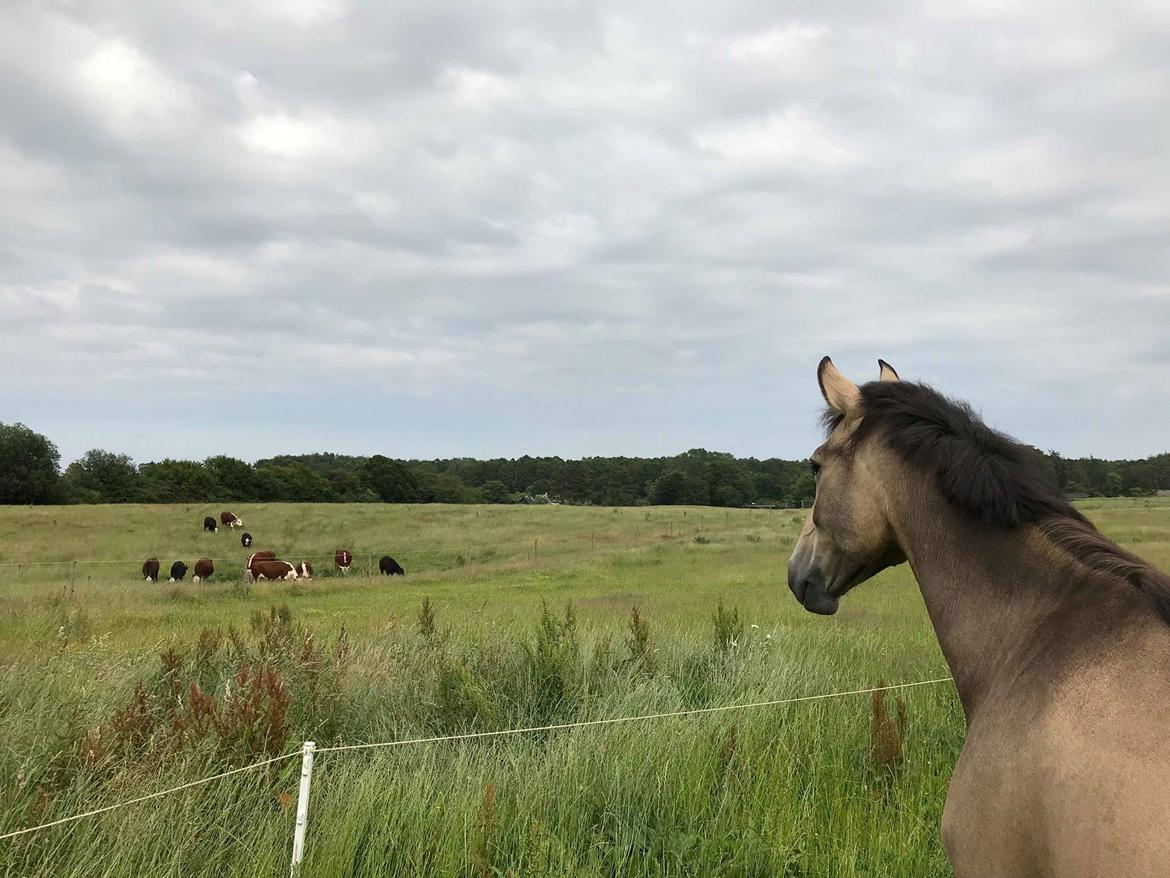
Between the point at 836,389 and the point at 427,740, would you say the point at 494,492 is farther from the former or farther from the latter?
the point at 836,389

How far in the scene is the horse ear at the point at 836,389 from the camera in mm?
3414

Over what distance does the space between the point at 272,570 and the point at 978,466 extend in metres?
28.3

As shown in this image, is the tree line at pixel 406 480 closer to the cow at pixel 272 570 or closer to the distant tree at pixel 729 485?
the distant tree at pixel 729 485

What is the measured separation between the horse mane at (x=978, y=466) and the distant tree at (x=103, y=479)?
273 ft

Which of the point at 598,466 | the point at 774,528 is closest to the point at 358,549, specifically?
the point at 774,528

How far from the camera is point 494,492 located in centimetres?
10319

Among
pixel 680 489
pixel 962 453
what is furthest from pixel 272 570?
pixel 680 489

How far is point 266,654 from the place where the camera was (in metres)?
6.60

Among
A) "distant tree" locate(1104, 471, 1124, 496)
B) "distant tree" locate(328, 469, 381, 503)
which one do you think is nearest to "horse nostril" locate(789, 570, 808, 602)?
"distant tree" locate(328, 469, 381, 503)

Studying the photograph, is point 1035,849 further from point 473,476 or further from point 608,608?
point 473,476

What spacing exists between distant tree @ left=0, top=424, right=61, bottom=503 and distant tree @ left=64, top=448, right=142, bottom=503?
2.89 meters

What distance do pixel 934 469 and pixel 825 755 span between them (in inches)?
134

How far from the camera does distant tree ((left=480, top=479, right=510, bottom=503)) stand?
3893 inches

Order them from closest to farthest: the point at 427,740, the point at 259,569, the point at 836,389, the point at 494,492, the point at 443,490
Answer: the point at 836,389 → the point at 427,740 → the point at 259,569 → the point at 443,490 → the point at 494,492
